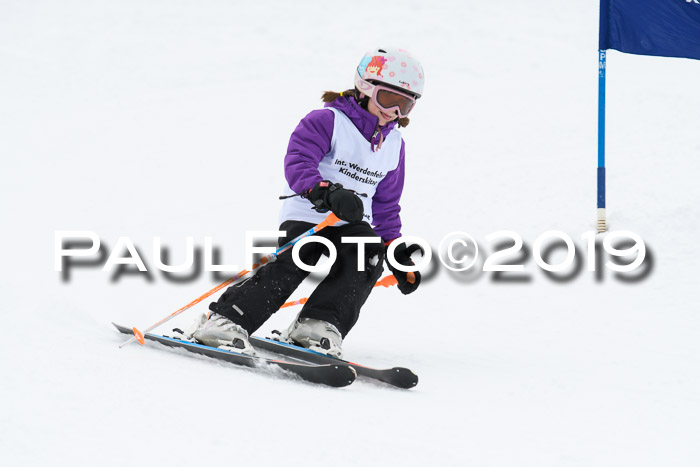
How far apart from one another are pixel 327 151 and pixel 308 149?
0.57ft

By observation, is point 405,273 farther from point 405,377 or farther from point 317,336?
point 405,377

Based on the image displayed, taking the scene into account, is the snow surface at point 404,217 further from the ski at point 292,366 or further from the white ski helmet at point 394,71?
the white ski helmet at point 394,71

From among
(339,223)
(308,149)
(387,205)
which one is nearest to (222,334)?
(339,223)

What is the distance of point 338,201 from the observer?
12.1ft

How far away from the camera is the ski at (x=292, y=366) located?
11.4 feet

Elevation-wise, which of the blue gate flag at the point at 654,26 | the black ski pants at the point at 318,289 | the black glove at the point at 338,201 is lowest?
the black ski pants at the point at 318,289

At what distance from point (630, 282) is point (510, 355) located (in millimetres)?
1825

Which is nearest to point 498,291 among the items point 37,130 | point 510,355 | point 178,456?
point 510,355

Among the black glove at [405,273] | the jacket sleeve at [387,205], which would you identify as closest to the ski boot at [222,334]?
the black glove at [405,273]

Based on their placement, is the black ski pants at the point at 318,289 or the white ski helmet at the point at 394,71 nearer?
the black ski pants at the point at 318,289

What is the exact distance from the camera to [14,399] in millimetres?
2512

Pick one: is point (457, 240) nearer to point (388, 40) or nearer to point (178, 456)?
point (178, 456)

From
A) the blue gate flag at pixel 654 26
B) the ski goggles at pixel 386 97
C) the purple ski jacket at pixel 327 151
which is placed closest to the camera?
the purple ski jacket at pixel 327 151

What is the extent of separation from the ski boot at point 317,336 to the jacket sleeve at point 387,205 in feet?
2.40
